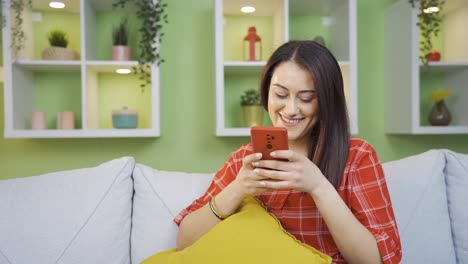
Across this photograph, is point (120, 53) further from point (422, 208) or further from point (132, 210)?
point (422, 208)

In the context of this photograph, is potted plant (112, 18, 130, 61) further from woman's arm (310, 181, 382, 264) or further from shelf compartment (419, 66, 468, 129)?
shelf compartment (419, 66, 468, 129)

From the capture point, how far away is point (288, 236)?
3.55 ft

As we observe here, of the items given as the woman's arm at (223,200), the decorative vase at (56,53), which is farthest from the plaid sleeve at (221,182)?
the decorative vase at (56,53)

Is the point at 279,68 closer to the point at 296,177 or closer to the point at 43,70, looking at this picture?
the point at 296,177

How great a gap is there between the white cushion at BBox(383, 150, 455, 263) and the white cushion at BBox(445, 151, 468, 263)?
0.09 feet

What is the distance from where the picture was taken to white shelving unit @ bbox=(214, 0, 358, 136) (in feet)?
6.59

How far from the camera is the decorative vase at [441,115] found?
2.17 metres

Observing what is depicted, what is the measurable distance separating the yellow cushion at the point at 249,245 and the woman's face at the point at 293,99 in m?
0.26

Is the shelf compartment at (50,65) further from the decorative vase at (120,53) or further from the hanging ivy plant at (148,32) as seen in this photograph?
the hanging ivy plant at (148,32)

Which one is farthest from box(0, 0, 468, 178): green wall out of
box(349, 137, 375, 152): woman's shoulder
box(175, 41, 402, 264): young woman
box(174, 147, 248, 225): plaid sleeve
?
box(349, 137, 375, 152): woman's shoulder

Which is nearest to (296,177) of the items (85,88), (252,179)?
(252,179)

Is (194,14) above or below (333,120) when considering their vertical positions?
above

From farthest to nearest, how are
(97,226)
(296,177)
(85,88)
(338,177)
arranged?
(85,88) < (97,226) < (338,177) < (296,177)

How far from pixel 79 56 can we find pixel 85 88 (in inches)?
10.4
